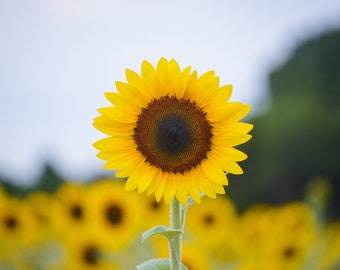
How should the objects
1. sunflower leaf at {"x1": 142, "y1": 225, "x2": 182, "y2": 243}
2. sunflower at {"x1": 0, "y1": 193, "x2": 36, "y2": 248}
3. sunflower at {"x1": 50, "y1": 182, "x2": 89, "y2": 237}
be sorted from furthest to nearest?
sunflower at {"x1": 0, "y1": 193, "x2": 36, "y2": 248} → sunflower at {"x1": 50, "y1": 182, "x2": 89, "y2": 237} → sunflower leaf at {"x1": 142, "y1": 225, "x2": 182, "y2": 243}

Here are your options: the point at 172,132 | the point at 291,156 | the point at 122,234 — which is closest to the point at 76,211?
the point at 122,234

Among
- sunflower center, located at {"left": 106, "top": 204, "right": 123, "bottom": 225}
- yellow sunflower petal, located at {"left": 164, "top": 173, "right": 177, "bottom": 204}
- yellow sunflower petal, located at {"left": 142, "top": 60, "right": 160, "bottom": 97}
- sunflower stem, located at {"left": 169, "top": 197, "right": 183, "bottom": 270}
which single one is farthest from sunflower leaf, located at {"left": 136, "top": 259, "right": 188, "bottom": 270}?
sunflower center, located at {"left": 106, "top": 204, "right": 123, "bottom": 225}

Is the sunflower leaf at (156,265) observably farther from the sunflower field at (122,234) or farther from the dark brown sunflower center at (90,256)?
the dark brown sunflower center at (90,256)

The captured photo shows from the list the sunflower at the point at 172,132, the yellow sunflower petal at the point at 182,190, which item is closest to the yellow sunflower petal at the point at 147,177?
the sunflower at the point at 172,132

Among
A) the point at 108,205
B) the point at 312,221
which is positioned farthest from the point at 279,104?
the point at 108,205

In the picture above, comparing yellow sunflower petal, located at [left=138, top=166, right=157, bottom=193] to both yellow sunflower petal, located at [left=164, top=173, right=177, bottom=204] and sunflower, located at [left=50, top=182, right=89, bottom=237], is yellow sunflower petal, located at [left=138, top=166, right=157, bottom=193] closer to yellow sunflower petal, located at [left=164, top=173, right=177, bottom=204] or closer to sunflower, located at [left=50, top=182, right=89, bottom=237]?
yellow sunflower petal, located at [left=164, top=173, right=177, bottom=204]

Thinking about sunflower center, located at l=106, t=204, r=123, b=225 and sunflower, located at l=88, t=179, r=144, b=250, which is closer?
sunflower, located at l=88, t=179, r=144, b=250

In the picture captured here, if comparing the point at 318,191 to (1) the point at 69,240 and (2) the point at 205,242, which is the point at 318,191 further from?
(1) the point at 69,240
